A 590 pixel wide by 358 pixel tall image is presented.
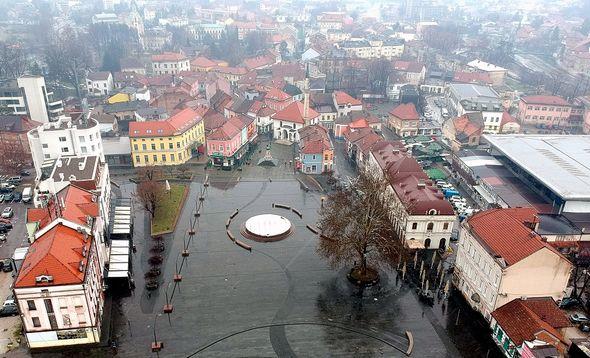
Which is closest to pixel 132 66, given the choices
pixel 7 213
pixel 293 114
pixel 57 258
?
pixel 293 114

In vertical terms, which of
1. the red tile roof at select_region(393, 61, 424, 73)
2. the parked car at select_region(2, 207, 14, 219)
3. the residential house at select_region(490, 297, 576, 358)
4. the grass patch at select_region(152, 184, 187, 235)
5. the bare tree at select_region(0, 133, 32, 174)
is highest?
the red tile roof at select_region(393, 61, 424, 73)

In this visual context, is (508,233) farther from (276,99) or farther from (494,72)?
(494,72)

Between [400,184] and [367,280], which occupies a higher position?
[400,184]

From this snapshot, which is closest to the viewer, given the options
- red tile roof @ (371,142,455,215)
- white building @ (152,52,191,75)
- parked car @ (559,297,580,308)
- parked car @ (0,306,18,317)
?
parked car @ (0,306,18,317)

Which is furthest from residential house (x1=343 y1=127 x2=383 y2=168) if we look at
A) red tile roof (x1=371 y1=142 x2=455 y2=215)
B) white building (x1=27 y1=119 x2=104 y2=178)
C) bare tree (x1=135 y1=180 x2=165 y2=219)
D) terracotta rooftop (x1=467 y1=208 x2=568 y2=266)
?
white building (x1=27 y1=119 x2=104 y2=178)

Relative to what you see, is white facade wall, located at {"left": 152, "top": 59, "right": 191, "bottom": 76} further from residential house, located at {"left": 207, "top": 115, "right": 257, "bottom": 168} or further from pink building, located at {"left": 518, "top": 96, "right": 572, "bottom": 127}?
pink building, located at {"left": 518, "top": 96, "right": 572, "bottom": 127}

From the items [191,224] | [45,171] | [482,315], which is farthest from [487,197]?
[45,171]

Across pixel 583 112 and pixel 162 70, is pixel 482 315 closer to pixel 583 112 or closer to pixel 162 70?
pixel 583 112
